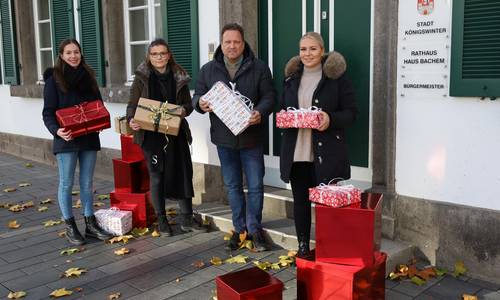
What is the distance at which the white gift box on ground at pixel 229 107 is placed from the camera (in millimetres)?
4413

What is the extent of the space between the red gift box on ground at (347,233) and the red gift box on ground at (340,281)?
6 centimetres

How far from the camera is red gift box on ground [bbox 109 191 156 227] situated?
5621mm

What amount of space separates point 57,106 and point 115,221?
127 cm

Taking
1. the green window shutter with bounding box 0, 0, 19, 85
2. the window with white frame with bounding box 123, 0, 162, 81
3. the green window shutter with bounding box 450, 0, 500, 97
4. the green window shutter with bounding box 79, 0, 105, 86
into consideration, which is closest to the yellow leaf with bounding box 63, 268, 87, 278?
the green window shutter with bounding box 450, 0, 500, 97

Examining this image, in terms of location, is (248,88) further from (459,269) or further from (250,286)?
(459,269)

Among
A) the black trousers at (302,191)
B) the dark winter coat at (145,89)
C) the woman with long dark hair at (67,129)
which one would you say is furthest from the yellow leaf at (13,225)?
the black trousers at (302,191)

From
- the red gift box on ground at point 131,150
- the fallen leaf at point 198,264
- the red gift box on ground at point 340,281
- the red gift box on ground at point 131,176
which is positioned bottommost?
the fallen leaf at point 198,264

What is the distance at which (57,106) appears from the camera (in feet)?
16.4

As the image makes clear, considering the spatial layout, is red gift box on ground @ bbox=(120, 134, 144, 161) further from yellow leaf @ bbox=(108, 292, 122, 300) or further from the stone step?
yellow leaf @ bbox=(108, 292, 122, 300)

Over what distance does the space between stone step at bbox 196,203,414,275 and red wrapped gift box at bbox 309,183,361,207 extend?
1001 mm

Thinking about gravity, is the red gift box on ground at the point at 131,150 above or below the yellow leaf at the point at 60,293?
above

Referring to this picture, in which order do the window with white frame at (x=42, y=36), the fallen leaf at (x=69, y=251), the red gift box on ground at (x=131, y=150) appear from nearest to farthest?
the fallen leaf at (x=69, y=251) → the red gift box on ground at (x=131, y=150) → the window with white frame at (x=42, y=36)

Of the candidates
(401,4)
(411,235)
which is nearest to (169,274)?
(411,235)

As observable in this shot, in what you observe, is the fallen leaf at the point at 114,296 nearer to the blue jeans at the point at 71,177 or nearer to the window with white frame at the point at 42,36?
the blue jeans at the point at 71,177
